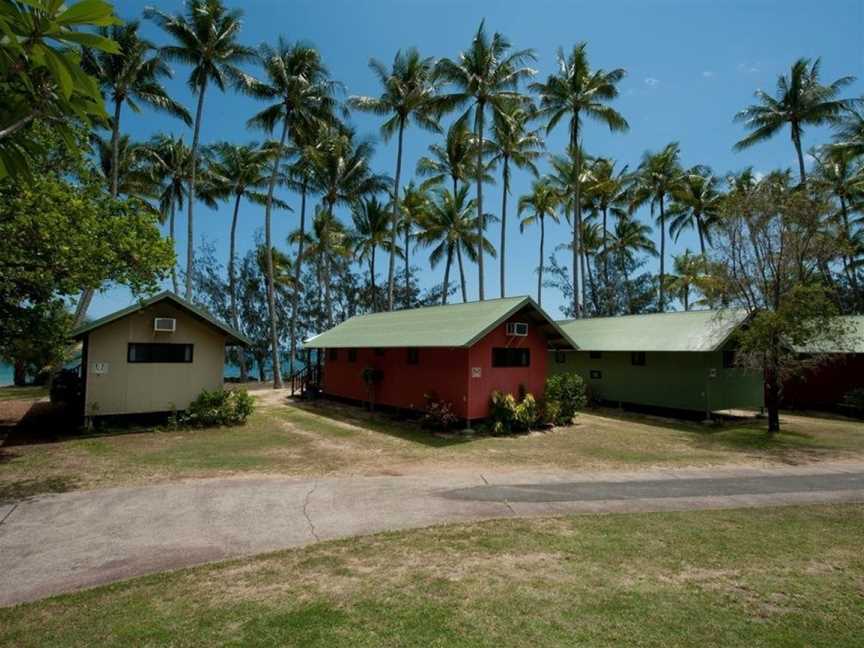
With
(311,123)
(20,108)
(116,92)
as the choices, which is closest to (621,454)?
(20,108)

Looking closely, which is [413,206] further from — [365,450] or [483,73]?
[365,450]

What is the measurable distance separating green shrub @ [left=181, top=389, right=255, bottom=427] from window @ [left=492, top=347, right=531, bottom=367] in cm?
878

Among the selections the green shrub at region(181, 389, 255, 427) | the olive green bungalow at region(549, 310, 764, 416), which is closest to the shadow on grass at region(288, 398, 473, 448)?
the green shrub at region(181, 389, 255, 427)

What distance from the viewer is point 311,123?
3039 cm

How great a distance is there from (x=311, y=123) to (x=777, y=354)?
27.0m

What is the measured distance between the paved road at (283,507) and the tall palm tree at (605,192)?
93.6 ft

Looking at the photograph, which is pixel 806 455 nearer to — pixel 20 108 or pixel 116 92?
pixel 20 108

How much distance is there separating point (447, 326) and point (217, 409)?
8.31 meters

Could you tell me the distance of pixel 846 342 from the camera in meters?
19.5

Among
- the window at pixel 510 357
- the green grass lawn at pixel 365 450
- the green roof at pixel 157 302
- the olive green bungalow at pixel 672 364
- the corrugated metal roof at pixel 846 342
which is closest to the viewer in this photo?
the green grass lawn at pixel 365 450

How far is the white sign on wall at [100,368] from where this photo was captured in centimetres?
1533

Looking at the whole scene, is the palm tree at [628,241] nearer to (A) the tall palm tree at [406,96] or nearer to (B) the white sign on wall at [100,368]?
(A) the tall palm tree at [406,96]

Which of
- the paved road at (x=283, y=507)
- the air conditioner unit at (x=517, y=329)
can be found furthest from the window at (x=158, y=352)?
the air conditioner unit at (x=517, y=329)

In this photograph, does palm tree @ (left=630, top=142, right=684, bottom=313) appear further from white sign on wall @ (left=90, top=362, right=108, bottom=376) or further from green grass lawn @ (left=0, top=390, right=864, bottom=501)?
white sign on wall @ (left=90, top=362, right=108, bottom=376)
